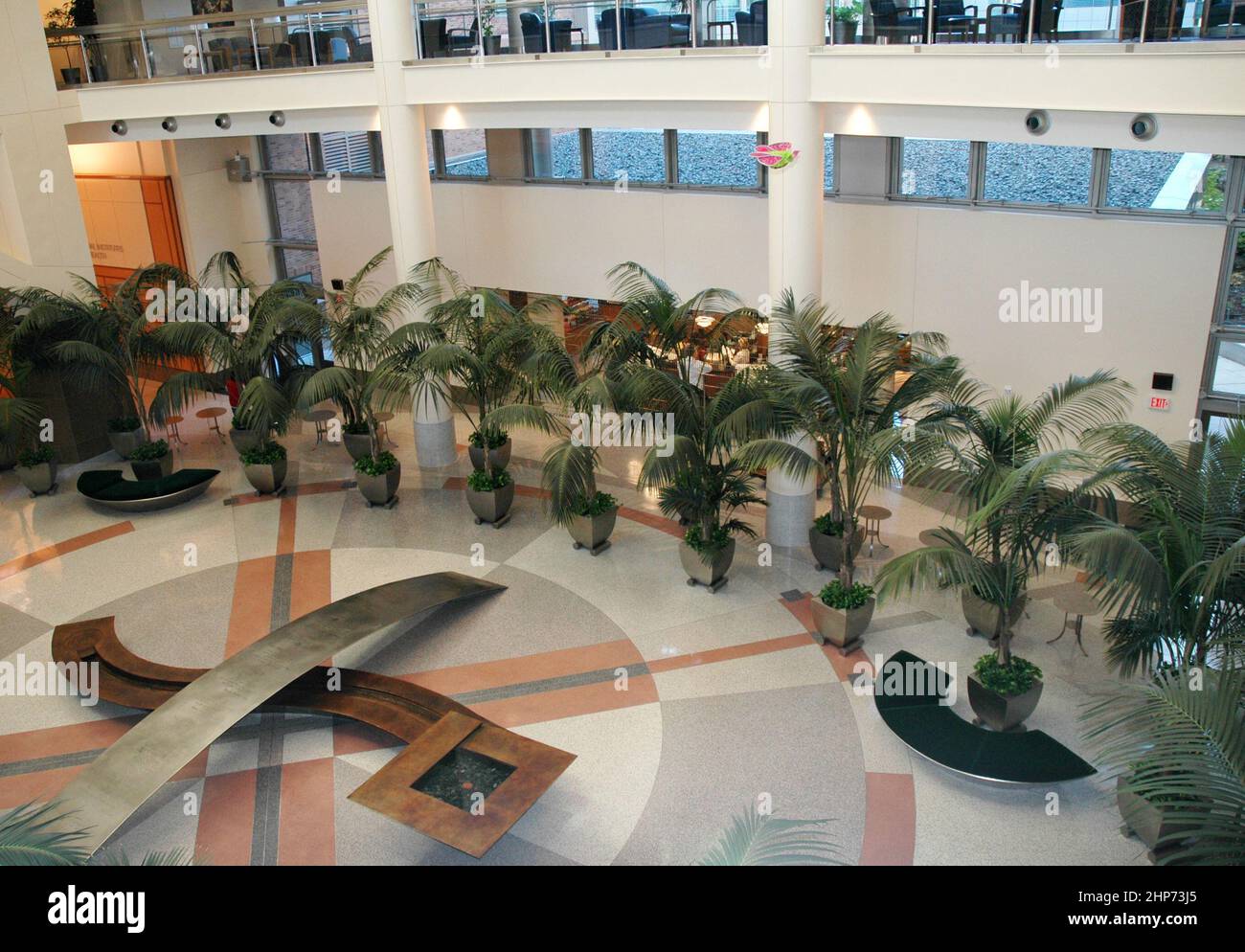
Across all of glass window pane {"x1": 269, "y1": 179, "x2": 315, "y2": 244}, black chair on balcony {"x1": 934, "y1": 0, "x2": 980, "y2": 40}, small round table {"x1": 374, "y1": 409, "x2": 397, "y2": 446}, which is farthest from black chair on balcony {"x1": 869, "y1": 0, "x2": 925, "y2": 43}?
glass window pane {"x1": 269, "y1": 179, "x2": 315, "y2": 244}

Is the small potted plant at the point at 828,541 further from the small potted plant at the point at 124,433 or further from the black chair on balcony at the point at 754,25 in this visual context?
the small potted plant at the point at 124,433

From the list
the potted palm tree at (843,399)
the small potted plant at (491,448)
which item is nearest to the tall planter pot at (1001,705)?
the potted palm tree at (843,399)

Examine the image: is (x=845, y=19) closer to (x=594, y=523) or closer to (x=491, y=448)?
(x=594, y=523)

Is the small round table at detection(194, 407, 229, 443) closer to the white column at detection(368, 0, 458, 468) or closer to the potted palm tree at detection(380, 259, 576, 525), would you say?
the white column at detection(368, 0, 458, 468)

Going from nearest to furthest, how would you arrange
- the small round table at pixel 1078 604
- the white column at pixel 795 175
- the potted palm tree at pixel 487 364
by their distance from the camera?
the small round table at pixel 1078 604 < the white column at pixel 795 175 < the potted palm tree at pixel 487 364

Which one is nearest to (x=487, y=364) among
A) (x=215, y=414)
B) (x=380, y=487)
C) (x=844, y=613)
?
(x=380, y=487)

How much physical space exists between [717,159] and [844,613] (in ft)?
21.4

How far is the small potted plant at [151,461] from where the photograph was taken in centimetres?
1357

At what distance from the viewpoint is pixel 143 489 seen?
12.7 m

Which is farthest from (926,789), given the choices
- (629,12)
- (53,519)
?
(53,519)

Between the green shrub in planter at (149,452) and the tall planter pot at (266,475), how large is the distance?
4.27 feet

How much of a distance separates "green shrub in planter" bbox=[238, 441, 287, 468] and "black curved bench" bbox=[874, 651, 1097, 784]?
26.1ft

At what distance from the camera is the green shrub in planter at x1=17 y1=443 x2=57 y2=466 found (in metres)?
13.2
